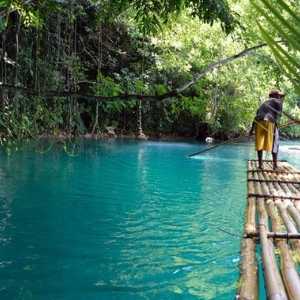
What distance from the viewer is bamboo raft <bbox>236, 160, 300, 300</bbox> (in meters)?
2.21

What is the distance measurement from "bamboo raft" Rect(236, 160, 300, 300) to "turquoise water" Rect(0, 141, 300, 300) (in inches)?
23.1

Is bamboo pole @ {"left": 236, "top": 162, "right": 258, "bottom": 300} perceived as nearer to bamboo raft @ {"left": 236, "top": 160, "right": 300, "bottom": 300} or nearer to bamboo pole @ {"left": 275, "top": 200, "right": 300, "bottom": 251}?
bamboo raft @ {"left": 236, "top": 160, "right": 300, "bottom": 300}

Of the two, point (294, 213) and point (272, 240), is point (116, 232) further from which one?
point (272, 240)

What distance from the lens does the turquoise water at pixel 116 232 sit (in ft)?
12.6

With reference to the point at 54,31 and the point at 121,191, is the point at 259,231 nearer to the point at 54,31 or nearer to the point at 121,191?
the point at 121,191

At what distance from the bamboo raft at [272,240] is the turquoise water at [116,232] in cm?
59

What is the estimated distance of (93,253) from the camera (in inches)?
183

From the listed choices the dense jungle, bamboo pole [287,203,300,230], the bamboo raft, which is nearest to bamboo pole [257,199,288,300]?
the bamboo raft

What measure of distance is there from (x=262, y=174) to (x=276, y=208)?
2703 mm

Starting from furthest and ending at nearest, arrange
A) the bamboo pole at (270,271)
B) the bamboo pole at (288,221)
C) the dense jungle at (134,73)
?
1. the dense jungle at (134,73)
2. the bamboo pole at (288,221)
3. the bamboo pole at (270,271)

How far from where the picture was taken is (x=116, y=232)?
548cm

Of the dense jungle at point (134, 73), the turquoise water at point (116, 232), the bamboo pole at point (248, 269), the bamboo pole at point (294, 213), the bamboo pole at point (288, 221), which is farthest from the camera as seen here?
the dense jungle at point (134, 73)

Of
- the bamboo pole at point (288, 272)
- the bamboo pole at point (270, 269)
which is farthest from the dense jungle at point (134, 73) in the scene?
the bamboo pole at point (288, 272)

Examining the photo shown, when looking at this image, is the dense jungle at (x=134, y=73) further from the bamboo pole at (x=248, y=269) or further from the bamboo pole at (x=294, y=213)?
the bamboo pole at (x=248, y=269)
